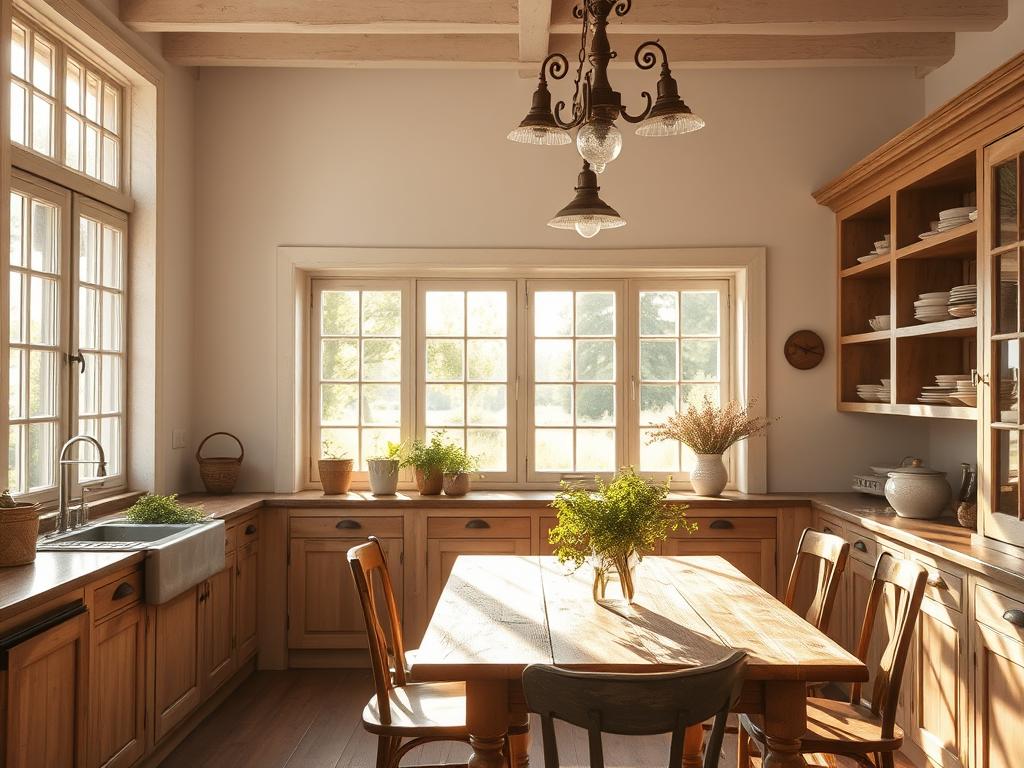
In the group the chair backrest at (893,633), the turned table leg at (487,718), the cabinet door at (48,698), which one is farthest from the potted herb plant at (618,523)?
the cabinet door at (48,698)

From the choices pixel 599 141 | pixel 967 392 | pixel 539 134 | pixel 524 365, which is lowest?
pixel 967 392

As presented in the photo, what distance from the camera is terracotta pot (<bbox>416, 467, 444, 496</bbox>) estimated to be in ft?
15.6

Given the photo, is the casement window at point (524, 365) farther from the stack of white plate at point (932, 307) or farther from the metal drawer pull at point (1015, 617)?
the metal drawer pull at point (1015, 617)

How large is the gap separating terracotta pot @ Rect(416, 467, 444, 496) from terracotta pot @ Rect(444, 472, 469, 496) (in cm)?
4

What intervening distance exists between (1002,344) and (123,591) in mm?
3246

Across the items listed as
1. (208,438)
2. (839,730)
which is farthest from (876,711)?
(208,438)

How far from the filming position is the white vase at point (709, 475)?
4.73 m

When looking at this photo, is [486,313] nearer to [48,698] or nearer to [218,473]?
[218,473]

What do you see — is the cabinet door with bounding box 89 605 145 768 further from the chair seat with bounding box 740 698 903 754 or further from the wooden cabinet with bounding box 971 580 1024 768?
the wooden cabinet with bounding box 971 580 1024 768

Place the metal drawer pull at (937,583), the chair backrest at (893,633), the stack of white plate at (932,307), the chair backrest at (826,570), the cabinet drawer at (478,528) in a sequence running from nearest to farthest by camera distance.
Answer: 1. the chair backrest at (893,633)
2. the chair backrest at (826,570)
3. the metal drawer pull at (937,583)
4. the stack of white plate at (932,307)
5. the cabinet drawer at (478,528)

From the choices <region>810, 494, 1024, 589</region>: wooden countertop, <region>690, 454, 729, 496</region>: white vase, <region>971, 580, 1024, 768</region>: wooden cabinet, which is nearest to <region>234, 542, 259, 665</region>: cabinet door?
<region>690, 454, 729, 496</region>: white vase

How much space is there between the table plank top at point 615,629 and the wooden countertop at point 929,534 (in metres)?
0.76

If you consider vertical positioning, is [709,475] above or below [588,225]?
below

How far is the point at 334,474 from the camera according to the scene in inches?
190
